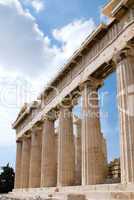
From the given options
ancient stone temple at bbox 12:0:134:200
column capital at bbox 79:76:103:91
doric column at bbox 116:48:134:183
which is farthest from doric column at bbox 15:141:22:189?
doric column at bbox 116:48:134:183

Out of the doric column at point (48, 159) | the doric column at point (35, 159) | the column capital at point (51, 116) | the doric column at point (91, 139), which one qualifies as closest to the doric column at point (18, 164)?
the doric column at point (35, 159)

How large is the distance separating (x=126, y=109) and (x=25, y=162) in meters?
29.1

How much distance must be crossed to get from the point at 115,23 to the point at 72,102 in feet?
36.0

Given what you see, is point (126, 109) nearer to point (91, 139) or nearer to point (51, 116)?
point (91, 139)

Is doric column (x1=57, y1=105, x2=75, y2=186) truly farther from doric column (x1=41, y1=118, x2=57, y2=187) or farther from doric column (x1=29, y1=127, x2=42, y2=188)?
doric column (x1=29, y1=127, x2=42, y2=188)

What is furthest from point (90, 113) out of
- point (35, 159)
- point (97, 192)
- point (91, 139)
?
point (35, 159)

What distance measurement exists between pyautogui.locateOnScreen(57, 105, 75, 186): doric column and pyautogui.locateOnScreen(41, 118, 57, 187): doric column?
4.64m

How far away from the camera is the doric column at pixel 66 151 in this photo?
1208 inches

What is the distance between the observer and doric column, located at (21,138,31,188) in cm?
4642

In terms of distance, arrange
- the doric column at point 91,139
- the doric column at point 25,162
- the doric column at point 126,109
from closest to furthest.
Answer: the doric column at point 126,109, the doric column at point 91,139, the doric column at point 25,162

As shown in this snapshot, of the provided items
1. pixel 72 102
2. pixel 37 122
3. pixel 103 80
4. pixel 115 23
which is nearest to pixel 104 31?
pixel 115 23

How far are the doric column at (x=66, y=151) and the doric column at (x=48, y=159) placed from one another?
4640mm

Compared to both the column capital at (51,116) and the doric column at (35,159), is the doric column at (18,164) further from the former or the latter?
the column capital at (51,116)

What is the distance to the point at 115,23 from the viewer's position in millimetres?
23594
